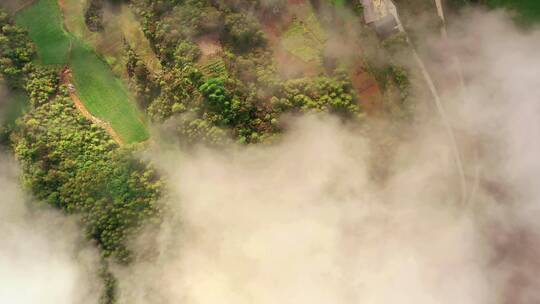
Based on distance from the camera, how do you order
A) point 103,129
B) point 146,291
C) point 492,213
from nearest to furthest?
1. point 492,213
2. point 146,291
3. point 103,129

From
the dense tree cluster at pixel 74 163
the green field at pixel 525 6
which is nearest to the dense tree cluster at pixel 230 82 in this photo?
the dense tree cluster at pixel 74 163

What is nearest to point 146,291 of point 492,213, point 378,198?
point 378,198

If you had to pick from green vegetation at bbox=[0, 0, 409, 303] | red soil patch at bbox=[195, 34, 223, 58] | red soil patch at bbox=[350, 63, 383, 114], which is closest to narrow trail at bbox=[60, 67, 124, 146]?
green vegetation at bbox=[0, 0, 409, 303]

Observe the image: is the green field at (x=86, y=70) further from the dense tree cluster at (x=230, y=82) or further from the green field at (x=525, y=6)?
the green field at (x=525, y=6)

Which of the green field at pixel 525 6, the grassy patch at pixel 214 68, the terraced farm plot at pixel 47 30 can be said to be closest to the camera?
the green field at pixel 525 6

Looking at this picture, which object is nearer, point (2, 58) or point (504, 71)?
point (504, 71)

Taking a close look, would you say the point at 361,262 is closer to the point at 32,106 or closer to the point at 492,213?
the point at 492,213

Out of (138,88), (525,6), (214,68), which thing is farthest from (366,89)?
(138,88)

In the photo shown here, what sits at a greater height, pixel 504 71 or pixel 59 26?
pixel 59 26
